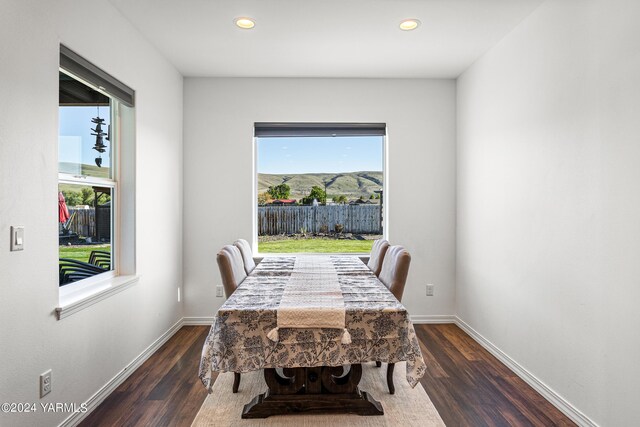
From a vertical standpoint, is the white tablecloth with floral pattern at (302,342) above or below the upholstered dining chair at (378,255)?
below

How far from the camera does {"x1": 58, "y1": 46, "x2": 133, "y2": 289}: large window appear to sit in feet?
7.61

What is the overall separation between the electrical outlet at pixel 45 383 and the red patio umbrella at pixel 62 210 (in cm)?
82

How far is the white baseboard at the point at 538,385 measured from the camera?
224cm

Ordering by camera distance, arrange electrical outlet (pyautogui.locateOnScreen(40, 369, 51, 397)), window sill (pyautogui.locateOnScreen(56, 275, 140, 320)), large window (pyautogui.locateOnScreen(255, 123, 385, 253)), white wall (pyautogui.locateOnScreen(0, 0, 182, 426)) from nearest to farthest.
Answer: white wall (pyautogui.locateOnScreen(0, 0, 182, 426)), electrical outlet (pyautogui.locateOnScreen(40, 369, 51, 397)), window sill (pyautogui.locateOnScreen(56, 275, 140, 320)), large window (pyautogui.locateOnScreen(255, 123, 385, 253))

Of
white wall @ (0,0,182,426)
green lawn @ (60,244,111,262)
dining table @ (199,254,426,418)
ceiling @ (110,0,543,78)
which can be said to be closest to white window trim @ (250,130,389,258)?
ceiling @ (110,0,543,78)

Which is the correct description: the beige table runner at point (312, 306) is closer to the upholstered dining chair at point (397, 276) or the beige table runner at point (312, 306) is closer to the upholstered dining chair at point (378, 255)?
the upholstered dining chair at point (397, 276)

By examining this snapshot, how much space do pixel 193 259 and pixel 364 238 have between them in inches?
74.3

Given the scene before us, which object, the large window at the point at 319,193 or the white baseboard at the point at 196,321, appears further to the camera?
the large window at the point at 319,193

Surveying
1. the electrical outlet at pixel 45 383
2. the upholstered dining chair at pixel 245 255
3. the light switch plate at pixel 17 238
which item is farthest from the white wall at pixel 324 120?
the light switch plate at pixel 17 238

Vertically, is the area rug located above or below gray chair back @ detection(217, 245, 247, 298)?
below

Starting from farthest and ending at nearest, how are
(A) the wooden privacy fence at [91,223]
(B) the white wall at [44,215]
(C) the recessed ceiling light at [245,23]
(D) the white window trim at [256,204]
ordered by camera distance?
1. (D) the white window trim at [256,204]
2. (C) the recessed ceiling light at [245,23]
3. (A) the wooden privacy fence at [91,223]
4. (B) the white wall at [44,215]

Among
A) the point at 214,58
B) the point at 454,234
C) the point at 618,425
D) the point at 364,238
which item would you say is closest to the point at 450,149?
the point at 454,234

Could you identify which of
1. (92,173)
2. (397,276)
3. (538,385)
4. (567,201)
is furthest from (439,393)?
(92,173)

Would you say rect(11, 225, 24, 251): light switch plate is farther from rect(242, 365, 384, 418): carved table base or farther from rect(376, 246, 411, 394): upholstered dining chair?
rect(376, 246, 411, 394): upholstered dining chair
